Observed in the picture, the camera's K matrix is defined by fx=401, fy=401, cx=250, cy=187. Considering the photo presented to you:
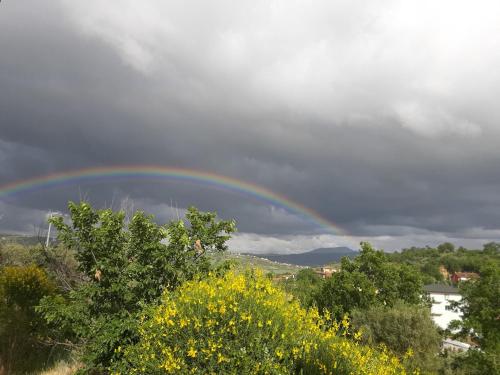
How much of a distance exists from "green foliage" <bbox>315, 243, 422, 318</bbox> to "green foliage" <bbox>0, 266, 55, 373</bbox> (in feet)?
70.4

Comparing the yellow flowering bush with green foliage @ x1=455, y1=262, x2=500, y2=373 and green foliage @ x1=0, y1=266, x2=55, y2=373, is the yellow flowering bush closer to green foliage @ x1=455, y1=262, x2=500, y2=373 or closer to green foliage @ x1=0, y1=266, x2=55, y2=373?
green foliage @ x1=0, y1=266, x2=55, y2=373

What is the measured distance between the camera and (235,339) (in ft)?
20.7

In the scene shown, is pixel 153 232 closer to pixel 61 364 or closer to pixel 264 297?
pixel 264 297

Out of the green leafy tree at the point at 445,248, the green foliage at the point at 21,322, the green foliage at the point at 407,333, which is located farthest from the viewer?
the green leafy tree at the point at 445,248

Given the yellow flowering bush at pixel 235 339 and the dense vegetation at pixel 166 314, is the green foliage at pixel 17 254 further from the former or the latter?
the yellow flowering bush at pixel 235 339

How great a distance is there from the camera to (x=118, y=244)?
10.3 meters

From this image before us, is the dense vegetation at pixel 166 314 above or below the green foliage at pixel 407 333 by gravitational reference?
above

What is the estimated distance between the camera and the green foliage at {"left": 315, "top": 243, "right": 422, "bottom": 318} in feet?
107

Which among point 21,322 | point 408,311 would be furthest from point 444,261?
point 21,322

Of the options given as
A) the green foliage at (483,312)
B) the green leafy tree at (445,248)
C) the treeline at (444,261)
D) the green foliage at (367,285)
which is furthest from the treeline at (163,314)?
the green leafy tree at (445,248)

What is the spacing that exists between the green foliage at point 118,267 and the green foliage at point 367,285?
22505mm

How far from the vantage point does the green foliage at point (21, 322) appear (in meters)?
13.4

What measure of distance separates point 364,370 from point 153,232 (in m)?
6.11

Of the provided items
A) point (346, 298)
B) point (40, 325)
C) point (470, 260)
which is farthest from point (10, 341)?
point (470, 260)
